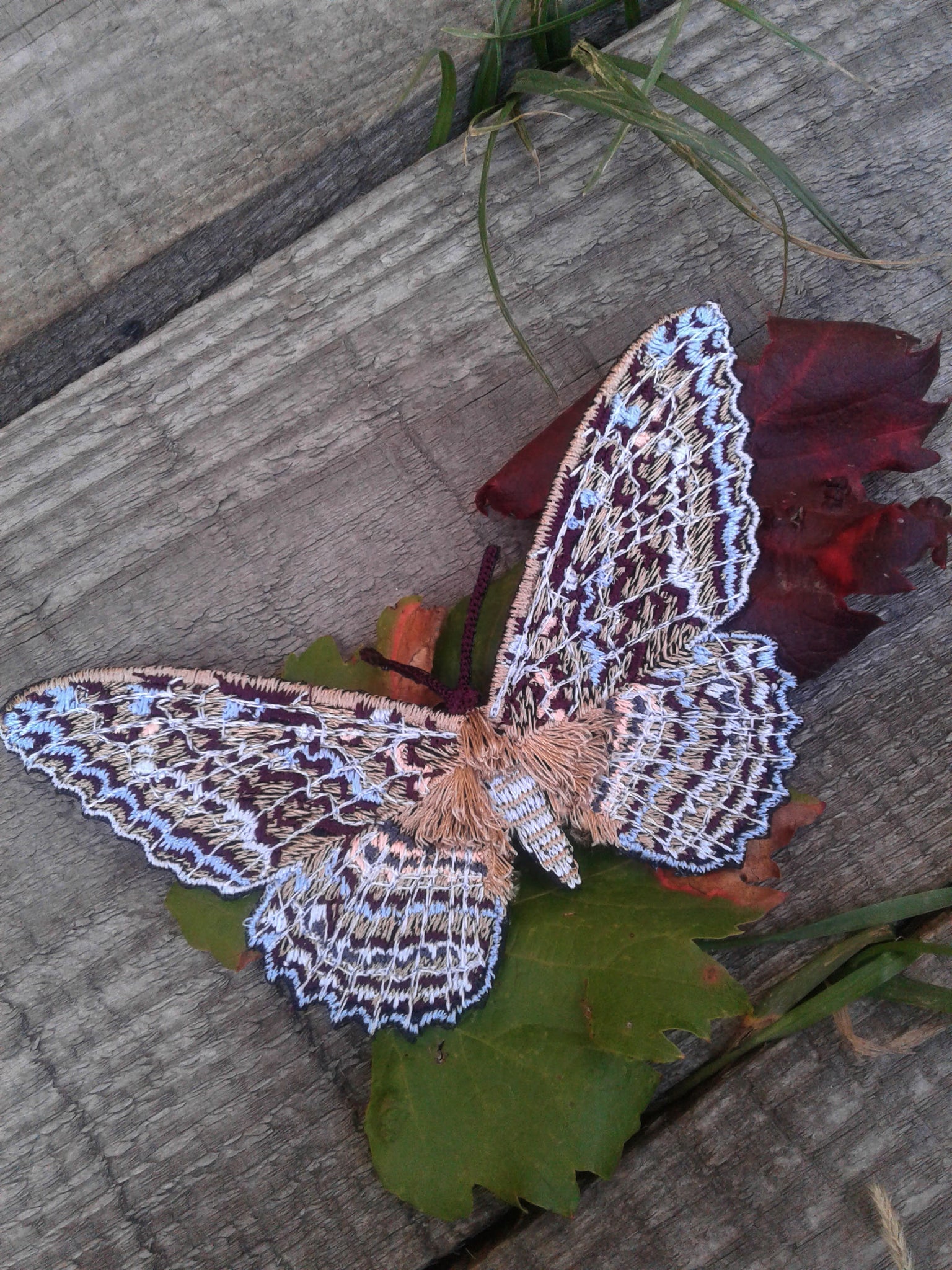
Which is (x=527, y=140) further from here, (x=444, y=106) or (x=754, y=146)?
(x=754, y=146)

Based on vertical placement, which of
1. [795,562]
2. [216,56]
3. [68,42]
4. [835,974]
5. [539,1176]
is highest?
[68,42]

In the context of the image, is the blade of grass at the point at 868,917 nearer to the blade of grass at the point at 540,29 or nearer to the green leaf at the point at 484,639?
the green leaf at the point at 484,639

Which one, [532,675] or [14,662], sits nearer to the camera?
[532,675]

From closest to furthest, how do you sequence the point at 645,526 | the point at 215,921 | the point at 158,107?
1. the point at 645,526
2. the point at 215,921
3. the point at 158,107

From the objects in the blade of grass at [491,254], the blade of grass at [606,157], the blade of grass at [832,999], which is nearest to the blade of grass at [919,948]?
the blade of grass at [832,999]

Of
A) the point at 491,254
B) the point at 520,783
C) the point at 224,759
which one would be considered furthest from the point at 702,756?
the point at 491,254

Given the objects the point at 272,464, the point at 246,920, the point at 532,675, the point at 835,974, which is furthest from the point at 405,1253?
the point at 272,464

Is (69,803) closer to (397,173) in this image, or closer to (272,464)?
(272,464)
